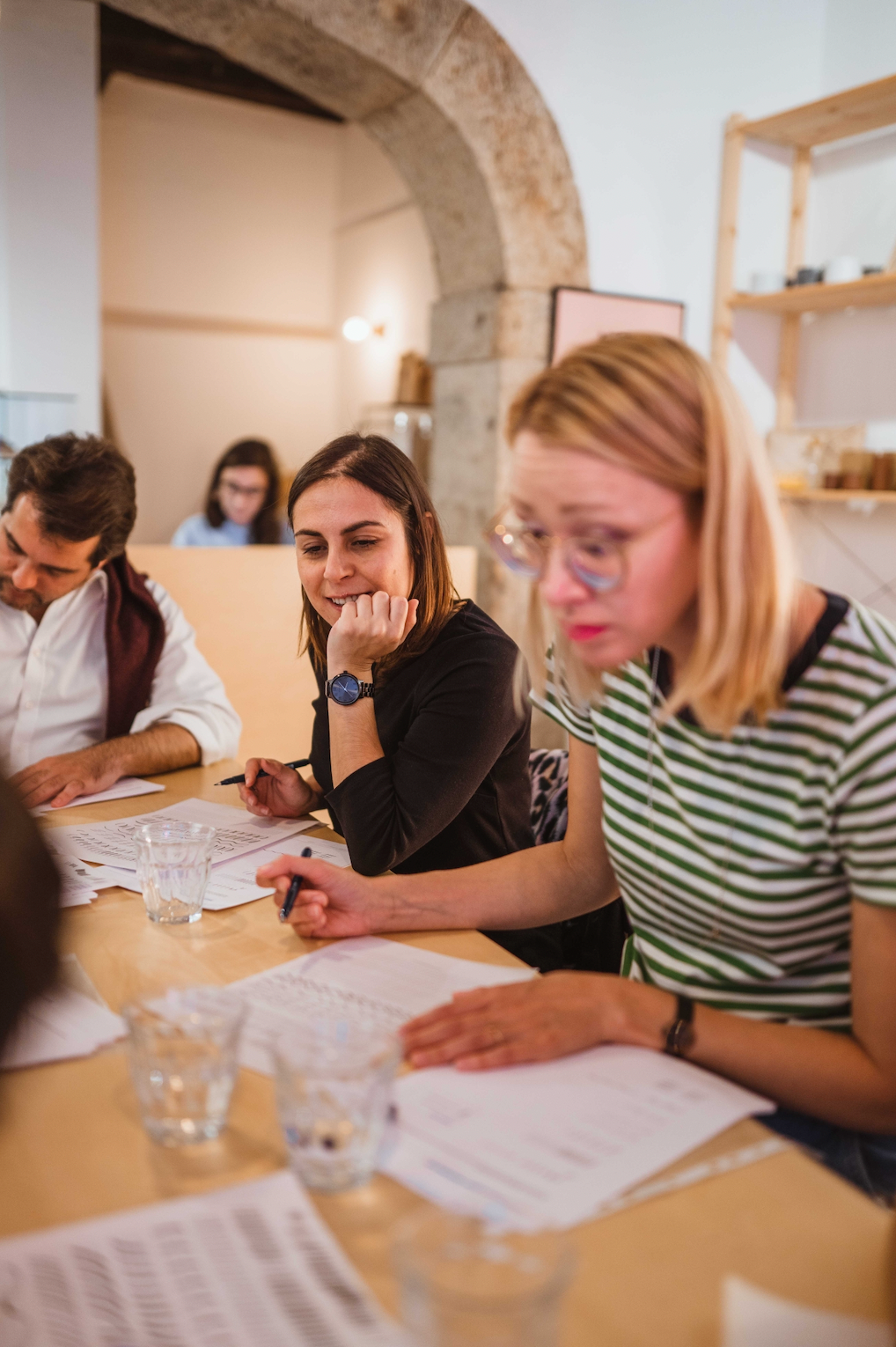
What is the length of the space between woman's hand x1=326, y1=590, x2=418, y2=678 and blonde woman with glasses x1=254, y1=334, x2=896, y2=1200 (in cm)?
54

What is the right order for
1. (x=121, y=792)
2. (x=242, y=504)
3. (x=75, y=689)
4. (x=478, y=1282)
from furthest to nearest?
(x=242, y=504), (x=75, y=689), (x=121, y=792), (x=478, y=1282)

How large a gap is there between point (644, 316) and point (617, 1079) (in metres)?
3.34

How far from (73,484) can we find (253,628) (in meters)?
1.09

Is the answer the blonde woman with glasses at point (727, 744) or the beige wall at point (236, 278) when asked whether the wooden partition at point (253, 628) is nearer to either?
the blonde woman with glasses at point (727, 744)

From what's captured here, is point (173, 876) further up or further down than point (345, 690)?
further down

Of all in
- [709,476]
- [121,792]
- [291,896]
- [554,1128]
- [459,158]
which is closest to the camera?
[554,1128]

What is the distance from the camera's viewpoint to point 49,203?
450 cm

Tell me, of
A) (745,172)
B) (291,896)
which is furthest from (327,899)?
(745,172)

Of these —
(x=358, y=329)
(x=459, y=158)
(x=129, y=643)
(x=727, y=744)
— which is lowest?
(x=129, y=643)

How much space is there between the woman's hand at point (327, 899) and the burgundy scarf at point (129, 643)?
1030 millimetres

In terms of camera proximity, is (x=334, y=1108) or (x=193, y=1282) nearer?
(x=193, y=1282)

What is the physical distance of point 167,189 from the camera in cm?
661

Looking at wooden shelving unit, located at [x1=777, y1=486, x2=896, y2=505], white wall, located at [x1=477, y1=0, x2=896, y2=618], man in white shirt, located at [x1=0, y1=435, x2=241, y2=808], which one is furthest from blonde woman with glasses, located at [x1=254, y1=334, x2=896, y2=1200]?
white wall, located at [x1=477, y1=0, x2=896, y2=618]

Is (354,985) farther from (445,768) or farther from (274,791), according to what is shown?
(274,791)
